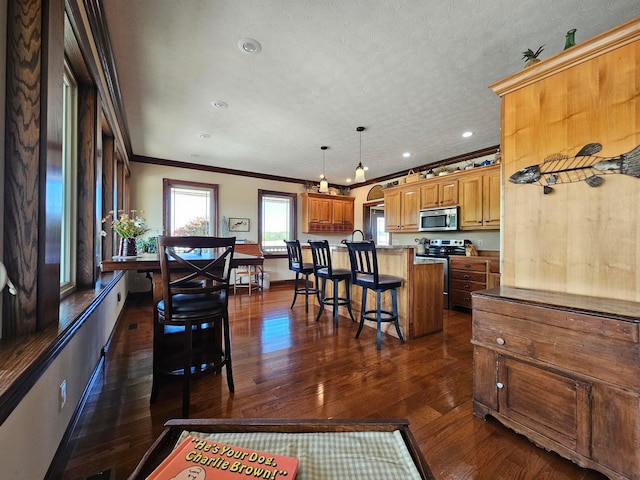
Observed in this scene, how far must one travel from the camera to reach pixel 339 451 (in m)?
0.75

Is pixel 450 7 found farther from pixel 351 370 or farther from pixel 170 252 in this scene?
pixel 351 370

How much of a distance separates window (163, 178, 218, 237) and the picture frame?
1.01 ft

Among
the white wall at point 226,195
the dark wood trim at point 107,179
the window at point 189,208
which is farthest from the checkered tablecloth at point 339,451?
the window at point 189,208

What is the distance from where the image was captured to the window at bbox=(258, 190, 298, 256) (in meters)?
6.21

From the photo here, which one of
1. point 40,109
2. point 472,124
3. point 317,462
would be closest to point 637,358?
point 317,462

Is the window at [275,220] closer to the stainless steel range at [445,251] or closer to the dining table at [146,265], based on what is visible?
the stainless steel range at [445,251]

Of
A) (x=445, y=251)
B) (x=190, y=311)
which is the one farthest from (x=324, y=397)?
(x=445, y=251)

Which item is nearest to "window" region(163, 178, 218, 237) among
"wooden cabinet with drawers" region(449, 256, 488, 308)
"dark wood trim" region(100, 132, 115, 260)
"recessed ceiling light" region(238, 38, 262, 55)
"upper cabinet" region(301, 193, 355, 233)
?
"upper cabinet" region(301, 193, 355, 233)

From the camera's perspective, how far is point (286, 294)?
5.21 metres

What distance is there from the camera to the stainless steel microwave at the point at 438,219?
4.48 m

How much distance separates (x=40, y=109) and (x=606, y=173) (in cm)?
260

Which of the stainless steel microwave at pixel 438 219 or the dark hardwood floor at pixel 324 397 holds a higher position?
the stainless steel microwave at pixel 438 219

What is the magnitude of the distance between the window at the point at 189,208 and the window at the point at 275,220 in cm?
102

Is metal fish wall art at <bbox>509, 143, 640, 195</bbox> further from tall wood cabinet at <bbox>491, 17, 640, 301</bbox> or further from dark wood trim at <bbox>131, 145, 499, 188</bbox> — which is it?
dark wood trim at <bbox>131, 145, 499, 188</bbox>
